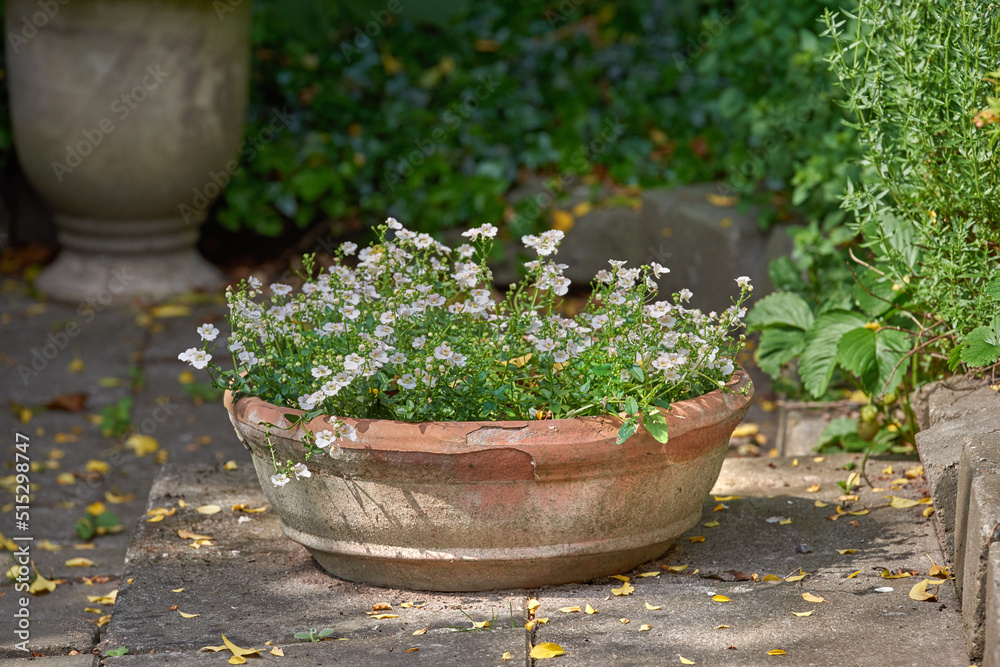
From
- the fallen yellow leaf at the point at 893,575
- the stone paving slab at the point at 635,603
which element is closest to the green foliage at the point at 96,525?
the stone paving slab at the point at 635,603

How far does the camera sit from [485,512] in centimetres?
188

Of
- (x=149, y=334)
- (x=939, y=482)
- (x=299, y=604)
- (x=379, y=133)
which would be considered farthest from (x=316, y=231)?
(x=939, y=482)

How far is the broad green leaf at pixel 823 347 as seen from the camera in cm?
245

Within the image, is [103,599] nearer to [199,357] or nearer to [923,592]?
[199,357]

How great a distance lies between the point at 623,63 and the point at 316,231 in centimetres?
186

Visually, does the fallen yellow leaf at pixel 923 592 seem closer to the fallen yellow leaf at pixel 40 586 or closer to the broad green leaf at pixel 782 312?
the broad green leaf at pixel 782 312

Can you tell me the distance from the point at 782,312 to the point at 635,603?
1.08 metres

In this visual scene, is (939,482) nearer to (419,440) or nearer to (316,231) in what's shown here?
(419,440)

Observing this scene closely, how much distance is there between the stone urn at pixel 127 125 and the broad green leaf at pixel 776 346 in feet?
9.82

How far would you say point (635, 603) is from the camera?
1.91 metres

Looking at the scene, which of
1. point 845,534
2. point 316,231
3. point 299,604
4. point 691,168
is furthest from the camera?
point 316,231

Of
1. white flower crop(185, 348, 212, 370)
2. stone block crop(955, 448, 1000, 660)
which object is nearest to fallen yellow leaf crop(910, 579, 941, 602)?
stone block crop(955, 448, 1000, 660)

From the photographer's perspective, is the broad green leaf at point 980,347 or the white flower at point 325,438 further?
the broad green leaf at point 980,347

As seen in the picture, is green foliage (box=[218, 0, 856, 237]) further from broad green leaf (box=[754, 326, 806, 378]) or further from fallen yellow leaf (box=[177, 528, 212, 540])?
fallen yellow leaf (box=[177, 528, 212, 540])
